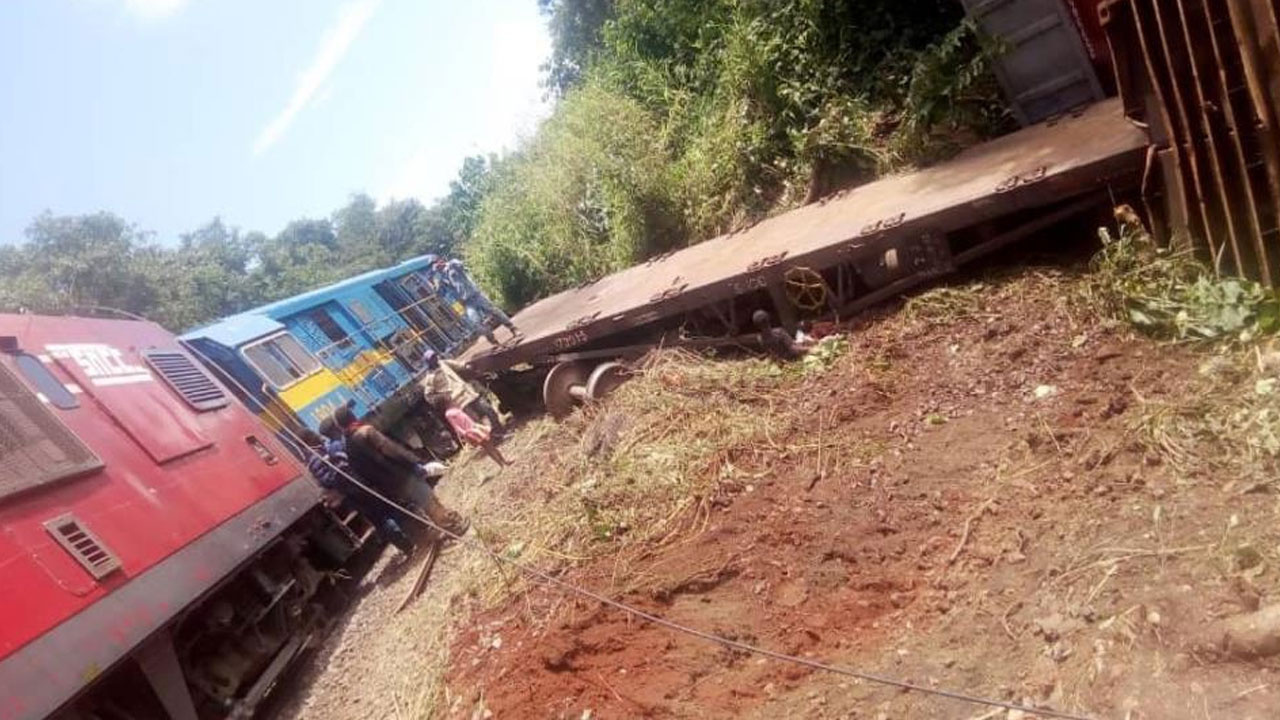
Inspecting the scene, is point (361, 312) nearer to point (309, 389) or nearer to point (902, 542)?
point (309, 389)

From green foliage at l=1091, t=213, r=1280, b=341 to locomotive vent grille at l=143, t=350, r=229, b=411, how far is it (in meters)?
6.44

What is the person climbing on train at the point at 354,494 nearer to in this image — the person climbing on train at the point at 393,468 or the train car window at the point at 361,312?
the person climbing on train at the point at 393,468

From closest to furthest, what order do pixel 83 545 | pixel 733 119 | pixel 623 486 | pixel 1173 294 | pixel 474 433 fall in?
pixel 1173 294, pixel 83 545, pixel 623 486, pixel 474 433, pixel 733 119

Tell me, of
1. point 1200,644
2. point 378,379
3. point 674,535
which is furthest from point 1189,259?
point 378,379

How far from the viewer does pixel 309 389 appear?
9102 mm

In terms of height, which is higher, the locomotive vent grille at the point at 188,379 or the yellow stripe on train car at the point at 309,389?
the locomotive vent grille at the point at 188,379

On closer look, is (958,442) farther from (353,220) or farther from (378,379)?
(353,220)

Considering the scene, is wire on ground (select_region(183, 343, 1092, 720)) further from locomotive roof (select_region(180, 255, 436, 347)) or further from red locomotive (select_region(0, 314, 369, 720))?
red locomotive (select_region(0, 314, 369, 720))

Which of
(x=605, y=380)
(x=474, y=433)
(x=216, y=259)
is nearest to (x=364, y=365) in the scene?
(x=474, y=433)

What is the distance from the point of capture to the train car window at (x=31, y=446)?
398 cm

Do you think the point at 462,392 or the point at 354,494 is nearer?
the point at 354,494

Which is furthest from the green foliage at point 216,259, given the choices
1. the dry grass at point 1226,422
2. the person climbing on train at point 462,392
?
the dry grass at point 1226,422

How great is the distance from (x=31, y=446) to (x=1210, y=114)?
20.5ft

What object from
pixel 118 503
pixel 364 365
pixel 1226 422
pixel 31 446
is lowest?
pixel 1226 422
